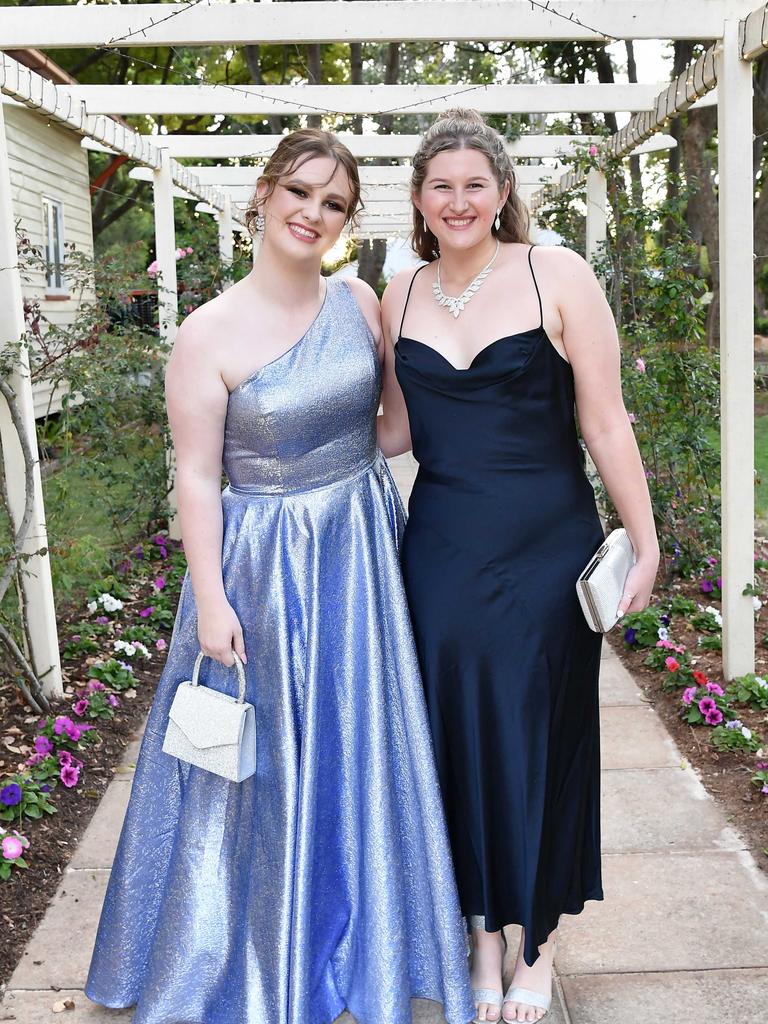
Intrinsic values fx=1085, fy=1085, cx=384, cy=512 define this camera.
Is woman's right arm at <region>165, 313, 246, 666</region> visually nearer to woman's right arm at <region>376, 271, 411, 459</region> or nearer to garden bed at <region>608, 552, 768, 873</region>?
woman's right arm at <region>376, 271, 411, 459</region>

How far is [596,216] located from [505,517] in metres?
4.92

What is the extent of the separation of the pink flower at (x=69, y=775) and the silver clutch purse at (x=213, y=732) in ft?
4.71

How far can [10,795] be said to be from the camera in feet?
10.9

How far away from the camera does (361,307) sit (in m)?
2.53

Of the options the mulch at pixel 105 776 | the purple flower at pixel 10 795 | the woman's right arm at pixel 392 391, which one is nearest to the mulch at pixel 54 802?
the mulch at pixel 105 776

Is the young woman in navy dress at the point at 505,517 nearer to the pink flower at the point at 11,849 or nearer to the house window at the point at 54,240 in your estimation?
the pink flower at the point at 11,849

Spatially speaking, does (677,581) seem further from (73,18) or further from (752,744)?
(73,18)

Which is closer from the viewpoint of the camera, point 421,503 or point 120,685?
point 421,503

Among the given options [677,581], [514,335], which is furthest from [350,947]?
[677,581]

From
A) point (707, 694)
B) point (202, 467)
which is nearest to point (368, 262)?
point (707, 694)

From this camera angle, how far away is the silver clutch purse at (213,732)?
2.28m

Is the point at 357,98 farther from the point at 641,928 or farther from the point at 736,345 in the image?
the point at 641,928

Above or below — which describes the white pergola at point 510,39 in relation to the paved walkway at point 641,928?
above

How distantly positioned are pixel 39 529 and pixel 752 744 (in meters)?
2.75
